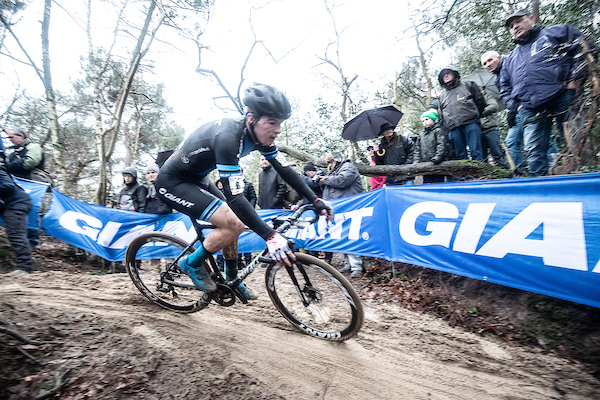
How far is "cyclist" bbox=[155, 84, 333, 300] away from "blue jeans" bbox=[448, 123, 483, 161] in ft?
12.6

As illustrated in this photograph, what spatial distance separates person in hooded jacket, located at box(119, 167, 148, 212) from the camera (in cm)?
647

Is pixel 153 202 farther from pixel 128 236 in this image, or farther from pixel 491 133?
pixel 491 133

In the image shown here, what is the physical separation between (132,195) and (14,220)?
2.37 meters

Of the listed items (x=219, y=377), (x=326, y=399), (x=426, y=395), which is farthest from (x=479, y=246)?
(x=219, y=377)

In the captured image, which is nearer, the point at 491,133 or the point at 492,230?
the point at 492,230

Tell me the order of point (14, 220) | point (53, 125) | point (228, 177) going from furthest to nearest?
1. point (53, 125)
2. point (14, 220)
3. point (228, 177)

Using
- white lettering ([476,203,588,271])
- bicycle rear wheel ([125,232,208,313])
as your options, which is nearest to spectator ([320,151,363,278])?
white lettering ([476,203,588,271])

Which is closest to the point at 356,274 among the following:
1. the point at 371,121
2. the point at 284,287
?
the point at 284,287

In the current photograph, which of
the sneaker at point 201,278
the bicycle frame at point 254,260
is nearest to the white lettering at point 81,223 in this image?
the bicycle frame at point 254,260

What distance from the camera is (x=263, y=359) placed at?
7.77 ft

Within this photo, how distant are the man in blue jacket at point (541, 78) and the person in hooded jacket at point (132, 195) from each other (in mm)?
7440

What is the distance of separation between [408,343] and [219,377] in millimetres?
1825

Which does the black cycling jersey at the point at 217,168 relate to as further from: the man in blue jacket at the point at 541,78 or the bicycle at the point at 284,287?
the man in blue jacket at the point at 541,78

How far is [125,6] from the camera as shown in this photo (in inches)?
347
